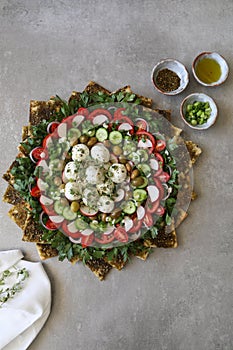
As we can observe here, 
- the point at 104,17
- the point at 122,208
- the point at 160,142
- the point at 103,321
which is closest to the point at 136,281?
the point at 103,321

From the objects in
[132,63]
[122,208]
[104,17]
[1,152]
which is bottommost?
[122,208]

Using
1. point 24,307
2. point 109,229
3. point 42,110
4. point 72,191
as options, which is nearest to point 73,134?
point 42,110

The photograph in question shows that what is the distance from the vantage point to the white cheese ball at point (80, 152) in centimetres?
423

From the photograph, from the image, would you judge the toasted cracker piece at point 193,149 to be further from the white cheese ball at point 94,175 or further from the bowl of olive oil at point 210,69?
the white cheese ball at point 94,175

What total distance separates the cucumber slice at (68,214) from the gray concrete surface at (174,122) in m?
0.64

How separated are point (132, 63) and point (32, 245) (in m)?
2.33

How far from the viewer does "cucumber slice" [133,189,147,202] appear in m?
4.24

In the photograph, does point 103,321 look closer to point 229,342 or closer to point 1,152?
point 229,342

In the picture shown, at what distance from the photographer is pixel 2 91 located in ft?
15.7

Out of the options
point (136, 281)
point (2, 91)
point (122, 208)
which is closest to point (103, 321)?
point (136, 281)

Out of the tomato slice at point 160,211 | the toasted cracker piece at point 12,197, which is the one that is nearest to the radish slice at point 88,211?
the tomato slice at point 160,211

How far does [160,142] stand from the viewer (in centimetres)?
432

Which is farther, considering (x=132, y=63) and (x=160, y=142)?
(x=132, y=63)

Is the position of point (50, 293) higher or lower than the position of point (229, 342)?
higher
